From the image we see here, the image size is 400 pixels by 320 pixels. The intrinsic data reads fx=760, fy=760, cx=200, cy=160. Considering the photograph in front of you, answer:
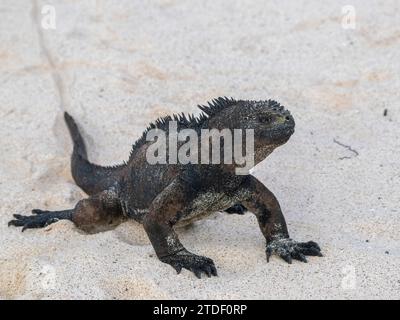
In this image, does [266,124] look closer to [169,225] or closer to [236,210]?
[169,225]

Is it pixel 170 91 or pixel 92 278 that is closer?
pixel 92 278

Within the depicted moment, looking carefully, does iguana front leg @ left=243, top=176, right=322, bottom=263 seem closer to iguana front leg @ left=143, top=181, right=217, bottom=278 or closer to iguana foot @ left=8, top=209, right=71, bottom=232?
iguana front leg @ left=143, top=181, right=217, bottom=278

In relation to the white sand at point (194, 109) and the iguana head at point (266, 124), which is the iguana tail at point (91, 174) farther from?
the iguana head at point (266, 124)

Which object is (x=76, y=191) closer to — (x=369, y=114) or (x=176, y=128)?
(x=176, y=128)

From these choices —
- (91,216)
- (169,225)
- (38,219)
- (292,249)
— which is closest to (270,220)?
(292,249)

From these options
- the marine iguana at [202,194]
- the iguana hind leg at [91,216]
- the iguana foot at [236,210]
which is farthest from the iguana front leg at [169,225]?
the iguana foot at [236,210]
